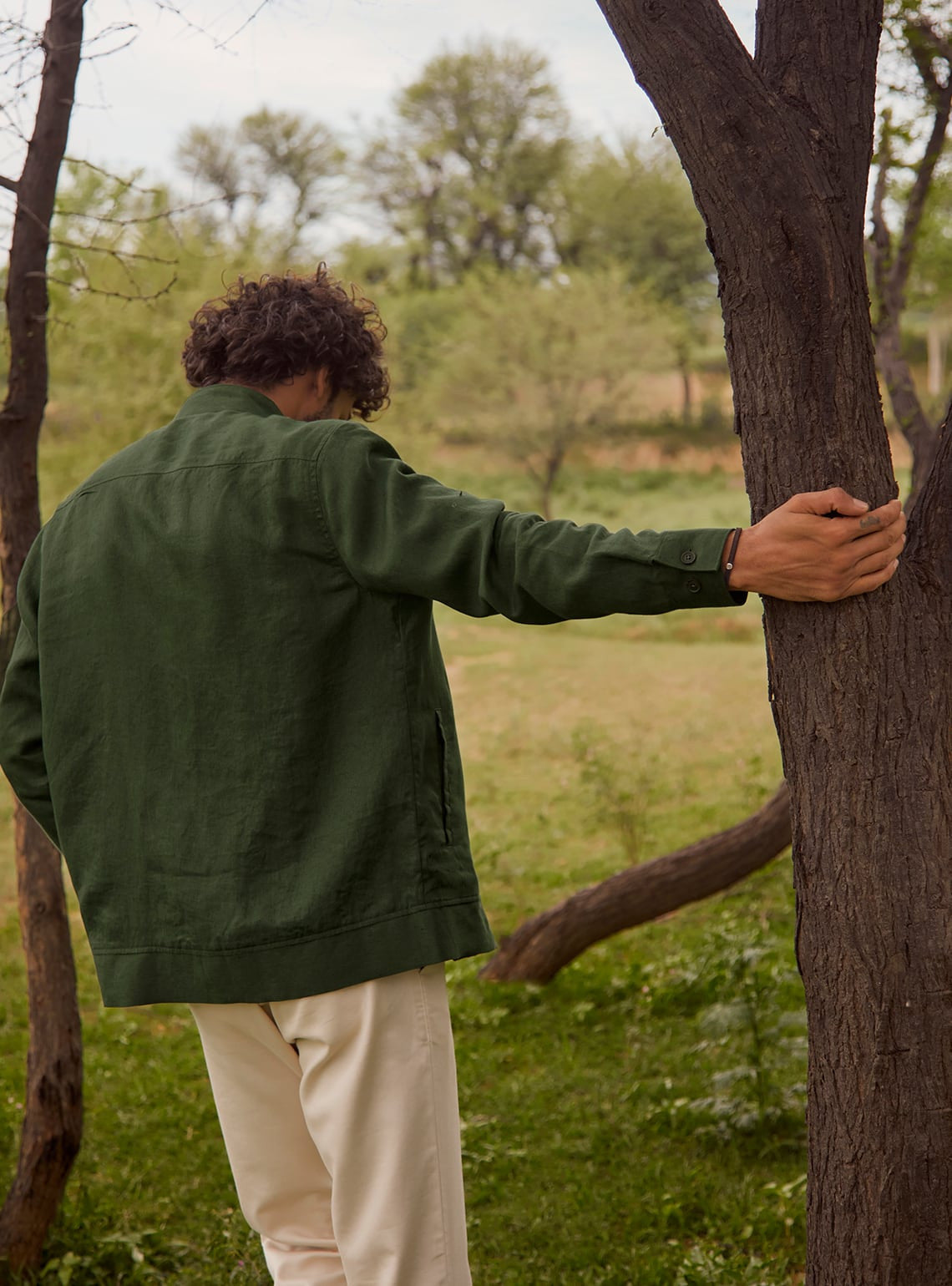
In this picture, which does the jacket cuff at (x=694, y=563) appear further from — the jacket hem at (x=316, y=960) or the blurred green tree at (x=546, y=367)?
the blurred green tree at (x=546, y=367)

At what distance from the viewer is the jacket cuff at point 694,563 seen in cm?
163

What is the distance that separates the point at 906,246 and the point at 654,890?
2885 mm

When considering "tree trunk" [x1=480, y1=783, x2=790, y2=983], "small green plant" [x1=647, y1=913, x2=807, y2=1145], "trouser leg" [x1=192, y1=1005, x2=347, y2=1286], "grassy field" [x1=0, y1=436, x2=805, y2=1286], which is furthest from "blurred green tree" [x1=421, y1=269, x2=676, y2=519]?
"trouser leg" [x1=192, y1=1005, x2=347, y2=1286]

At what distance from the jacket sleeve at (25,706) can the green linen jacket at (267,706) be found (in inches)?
5.4

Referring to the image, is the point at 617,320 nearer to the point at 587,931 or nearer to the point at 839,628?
the point at 587,931

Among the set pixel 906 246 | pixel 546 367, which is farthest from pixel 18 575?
pixel 546 367

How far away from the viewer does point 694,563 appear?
164cm

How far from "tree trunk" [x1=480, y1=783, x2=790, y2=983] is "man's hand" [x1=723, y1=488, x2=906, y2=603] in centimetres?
367

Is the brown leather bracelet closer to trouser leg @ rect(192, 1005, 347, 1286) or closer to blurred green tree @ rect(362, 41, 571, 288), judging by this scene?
trouser leg @ rect(192, 1005, 347, 1286)

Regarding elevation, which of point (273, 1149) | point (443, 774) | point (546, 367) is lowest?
point (273, 1149)

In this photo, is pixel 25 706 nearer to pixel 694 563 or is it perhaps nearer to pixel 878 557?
pixel 694 563

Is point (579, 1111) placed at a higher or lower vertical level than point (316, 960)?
lower

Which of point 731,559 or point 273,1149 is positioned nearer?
point 731,559

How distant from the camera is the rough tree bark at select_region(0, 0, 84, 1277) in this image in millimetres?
3109
